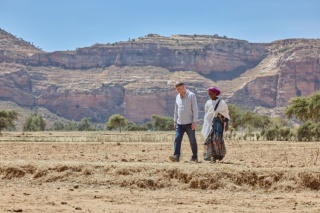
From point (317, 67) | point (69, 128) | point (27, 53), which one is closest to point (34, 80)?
point (27, 53)

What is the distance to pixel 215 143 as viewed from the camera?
13.3m

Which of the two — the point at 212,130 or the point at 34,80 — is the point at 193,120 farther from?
the point at 34,80

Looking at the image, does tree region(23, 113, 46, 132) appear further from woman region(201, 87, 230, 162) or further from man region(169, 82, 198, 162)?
woman region(201, 87, 230, 162)

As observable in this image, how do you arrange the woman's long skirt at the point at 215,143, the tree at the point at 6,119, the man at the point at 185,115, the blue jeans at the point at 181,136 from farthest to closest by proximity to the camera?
1. the tree at the point at 6,119
2. the man at the point at 185,115
3. the blue jeans at the point at 181,136
4. the woman's long skirt at the point at 215,143

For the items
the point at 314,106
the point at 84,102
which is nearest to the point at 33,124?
the point at 314,106

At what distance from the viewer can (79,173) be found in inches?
439

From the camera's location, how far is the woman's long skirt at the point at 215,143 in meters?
13.3

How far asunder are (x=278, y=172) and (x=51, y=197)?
13.6ft

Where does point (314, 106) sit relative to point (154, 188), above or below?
above

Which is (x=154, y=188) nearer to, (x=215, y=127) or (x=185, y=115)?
(x=215, y=127)

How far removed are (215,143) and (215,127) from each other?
0.39 meters

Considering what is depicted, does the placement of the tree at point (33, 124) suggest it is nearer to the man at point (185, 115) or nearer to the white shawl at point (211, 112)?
the man at point (185, 115)

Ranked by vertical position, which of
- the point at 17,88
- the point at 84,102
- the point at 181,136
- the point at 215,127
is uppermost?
the point at 17,88

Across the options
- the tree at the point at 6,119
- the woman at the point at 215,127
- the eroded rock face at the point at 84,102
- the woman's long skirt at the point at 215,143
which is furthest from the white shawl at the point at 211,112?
the eroded rock face at the point at 84,102
